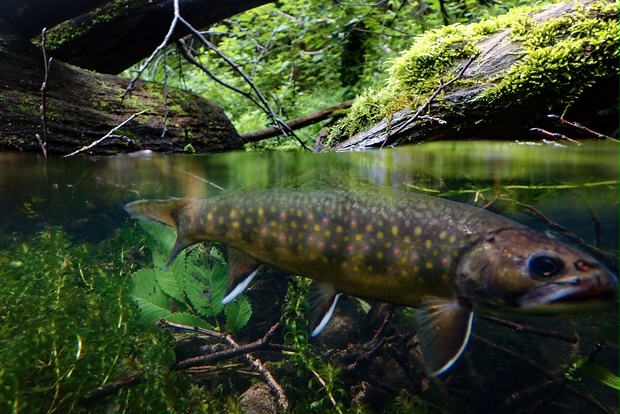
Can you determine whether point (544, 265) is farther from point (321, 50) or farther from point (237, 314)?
point (321, 50)

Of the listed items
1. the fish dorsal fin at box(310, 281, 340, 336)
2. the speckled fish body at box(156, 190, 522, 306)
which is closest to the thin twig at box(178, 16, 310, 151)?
the speckled fish body at box(156, 190, 522, 306)

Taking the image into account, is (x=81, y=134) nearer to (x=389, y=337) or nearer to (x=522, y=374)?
(x=389, y=337)

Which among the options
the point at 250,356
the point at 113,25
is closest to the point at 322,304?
the point at 250,356

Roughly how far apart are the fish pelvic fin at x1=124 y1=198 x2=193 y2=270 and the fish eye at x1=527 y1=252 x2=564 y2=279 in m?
1.93

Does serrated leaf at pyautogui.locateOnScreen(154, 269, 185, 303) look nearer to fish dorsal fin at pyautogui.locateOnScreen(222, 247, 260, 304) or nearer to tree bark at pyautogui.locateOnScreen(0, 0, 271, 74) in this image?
fish dorsal fin at pyautogui.locateOnScreen(222, 247, 260, 304)

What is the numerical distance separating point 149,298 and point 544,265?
2.46 meters

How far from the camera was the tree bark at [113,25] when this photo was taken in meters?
6.57

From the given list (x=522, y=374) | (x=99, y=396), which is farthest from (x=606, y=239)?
(x=99, y=396)

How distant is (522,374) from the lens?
3.09 meters

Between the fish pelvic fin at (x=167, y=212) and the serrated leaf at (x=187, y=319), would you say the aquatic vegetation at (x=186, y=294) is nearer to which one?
the serrated leaf at (x=187, y=319)

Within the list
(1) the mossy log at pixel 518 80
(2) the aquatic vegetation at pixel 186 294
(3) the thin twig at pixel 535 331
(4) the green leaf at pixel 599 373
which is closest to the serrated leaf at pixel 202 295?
(2) the aquatic vegetation at pixel 186 294

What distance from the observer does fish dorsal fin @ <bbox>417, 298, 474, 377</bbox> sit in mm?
2111

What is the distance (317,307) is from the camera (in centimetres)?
253

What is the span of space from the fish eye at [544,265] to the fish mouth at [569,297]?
0.05 m
